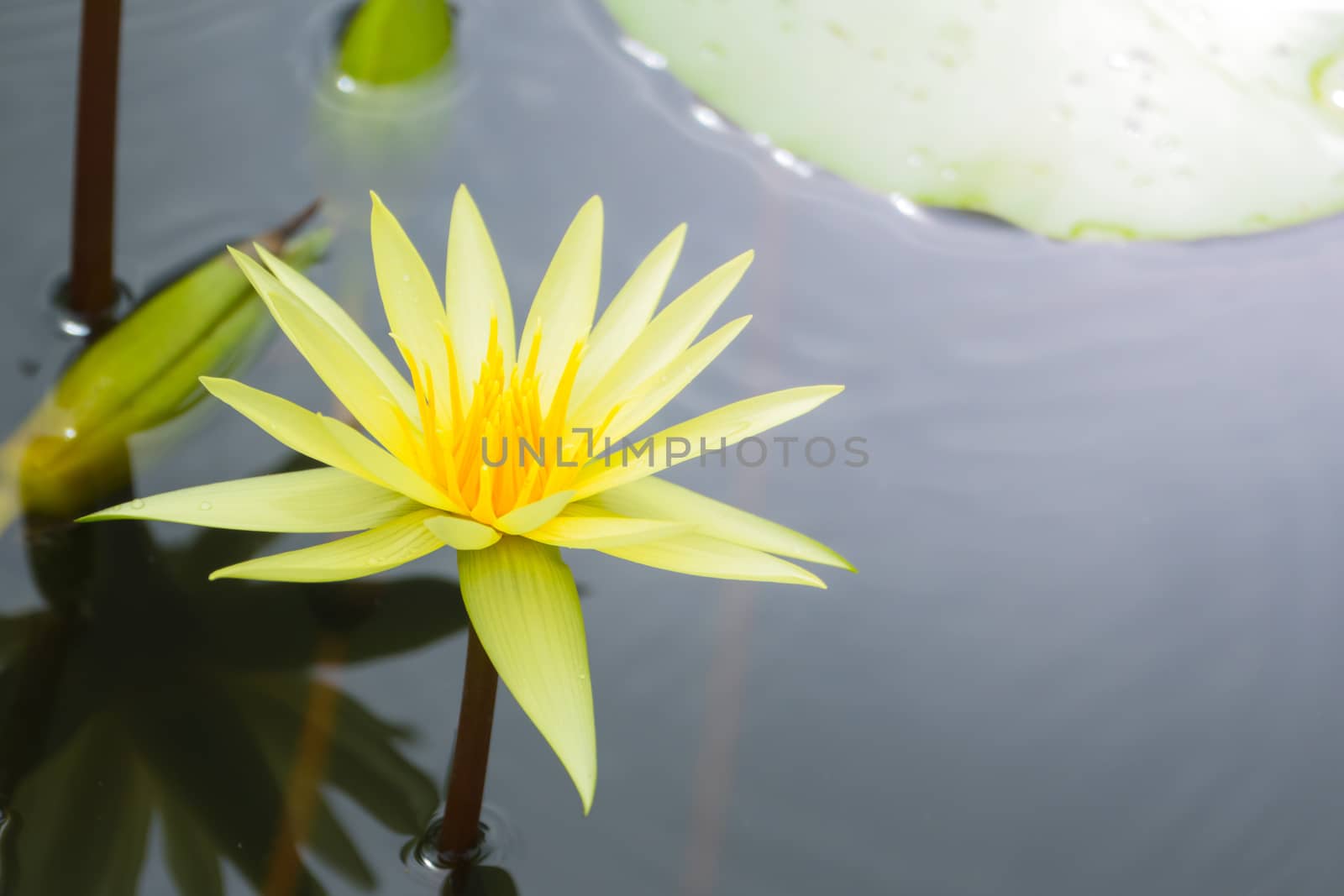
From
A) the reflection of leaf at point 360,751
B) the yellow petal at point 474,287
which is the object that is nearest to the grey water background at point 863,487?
the reflection of leaf at point 360,751

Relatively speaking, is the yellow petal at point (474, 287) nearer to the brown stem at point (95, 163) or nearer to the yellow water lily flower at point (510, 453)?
the yellow water lily flower at point (510, 453)

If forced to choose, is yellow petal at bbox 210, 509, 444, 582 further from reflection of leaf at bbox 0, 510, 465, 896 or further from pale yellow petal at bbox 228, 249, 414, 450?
reflection of leaf at bbox 0, 510, 465, 896

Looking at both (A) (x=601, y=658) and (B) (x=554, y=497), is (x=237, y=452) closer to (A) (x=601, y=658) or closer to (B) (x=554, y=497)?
(A) (x=601, y=658)

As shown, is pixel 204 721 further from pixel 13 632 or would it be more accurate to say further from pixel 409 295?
pixel 409 295

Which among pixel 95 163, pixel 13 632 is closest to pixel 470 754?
pixel 13 632

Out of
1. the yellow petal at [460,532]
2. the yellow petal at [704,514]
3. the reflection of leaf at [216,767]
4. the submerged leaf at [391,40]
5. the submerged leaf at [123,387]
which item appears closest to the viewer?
the yellow petal at [460,532]

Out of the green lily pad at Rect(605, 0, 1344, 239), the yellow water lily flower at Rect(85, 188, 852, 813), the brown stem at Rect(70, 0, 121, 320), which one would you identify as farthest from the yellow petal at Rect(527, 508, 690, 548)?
the green lily pad at Rect(605, 0, 1344, 239)
